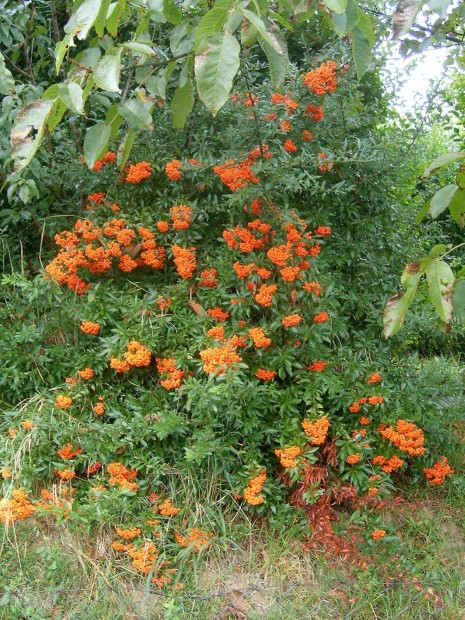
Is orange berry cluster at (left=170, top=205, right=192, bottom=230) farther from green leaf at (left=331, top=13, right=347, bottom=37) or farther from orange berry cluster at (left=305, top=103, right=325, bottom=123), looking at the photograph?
green leaf at (left=331, top=13, right=347, bottom=37)

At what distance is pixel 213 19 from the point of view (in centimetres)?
159

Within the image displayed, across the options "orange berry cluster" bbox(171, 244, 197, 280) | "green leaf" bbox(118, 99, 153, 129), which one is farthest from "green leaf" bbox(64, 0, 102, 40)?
"orange berry cluster" bbox(171, 244, 197, 280)

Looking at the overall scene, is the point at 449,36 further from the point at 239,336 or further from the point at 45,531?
the point at 45,531

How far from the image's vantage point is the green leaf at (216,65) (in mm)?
1546

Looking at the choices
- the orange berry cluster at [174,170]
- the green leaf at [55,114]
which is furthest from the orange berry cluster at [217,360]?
the green leaf at [55,114]

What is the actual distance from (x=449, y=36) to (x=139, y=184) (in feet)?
5.57

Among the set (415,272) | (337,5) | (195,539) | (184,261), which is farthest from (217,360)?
(337,5)

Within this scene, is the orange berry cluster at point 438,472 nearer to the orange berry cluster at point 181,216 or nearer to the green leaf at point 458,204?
the orange berry cluster at point 181,216

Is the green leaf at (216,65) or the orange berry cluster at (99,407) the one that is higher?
the green leaf at (216,65)

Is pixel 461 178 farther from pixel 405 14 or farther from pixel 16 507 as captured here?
pixel 16 507

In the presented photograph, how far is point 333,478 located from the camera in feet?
11.5

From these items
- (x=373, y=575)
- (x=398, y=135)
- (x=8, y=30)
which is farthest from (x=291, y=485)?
Answer: (x=8, y=30)

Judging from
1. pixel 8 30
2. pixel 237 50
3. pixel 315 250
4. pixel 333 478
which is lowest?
pixel 333 478

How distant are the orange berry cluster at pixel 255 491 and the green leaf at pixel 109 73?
1.96 meters
